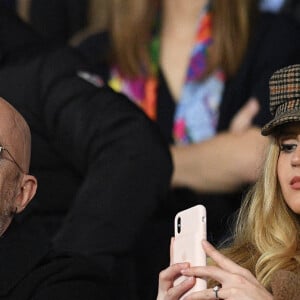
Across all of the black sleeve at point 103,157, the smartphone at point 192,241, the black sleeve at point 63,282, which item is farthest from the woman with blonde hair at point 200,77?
the smartphone at point 192,241

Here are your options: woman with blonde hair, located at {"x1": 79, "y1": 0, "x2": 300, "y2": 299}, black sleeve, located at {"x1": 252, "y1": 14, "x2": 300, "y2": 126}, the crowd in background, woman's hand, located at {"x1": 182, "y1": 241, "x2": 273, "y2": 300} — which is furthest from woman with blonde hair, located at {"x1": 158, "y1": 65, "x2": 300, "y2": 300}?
black sleeve, located at {"x1": 252, "y1": 14, "x2": 300, "y2": 126}

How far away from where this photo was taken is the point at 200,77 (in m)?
5.16

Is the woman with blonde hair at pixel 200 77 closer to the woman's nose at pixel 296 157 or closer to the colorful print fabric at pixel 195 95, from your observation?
the colorful print fabric at pixel 195 95

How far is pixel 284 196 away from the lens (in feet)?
11.3

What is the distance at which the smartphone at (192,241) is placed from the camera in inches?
129

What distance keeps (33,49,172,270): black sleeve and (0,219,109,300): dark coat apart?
747 millimetres

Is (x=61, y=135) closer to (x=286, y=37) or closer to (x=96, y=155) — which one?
(x=96, y=155)

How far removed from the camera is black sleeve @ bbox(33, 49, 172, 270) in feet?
14.6

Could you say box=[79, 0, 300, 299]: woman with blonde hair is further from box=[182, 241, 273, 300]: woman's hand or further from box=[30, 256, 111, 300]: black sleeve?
box=[182, 241, 273, 300]: woman's hand

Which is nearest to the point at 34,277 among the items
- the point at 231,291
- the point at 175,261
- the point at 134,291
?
the point at 175,261

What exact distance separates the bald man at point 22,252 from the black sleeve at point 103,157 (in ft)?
2.52

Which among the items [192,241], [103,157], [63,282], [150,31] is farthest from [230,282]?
[150,31]

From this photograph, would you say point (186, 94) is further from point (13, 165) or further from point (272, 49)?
point (13, 165)

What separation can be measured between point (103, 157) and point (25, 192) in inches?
40.1
